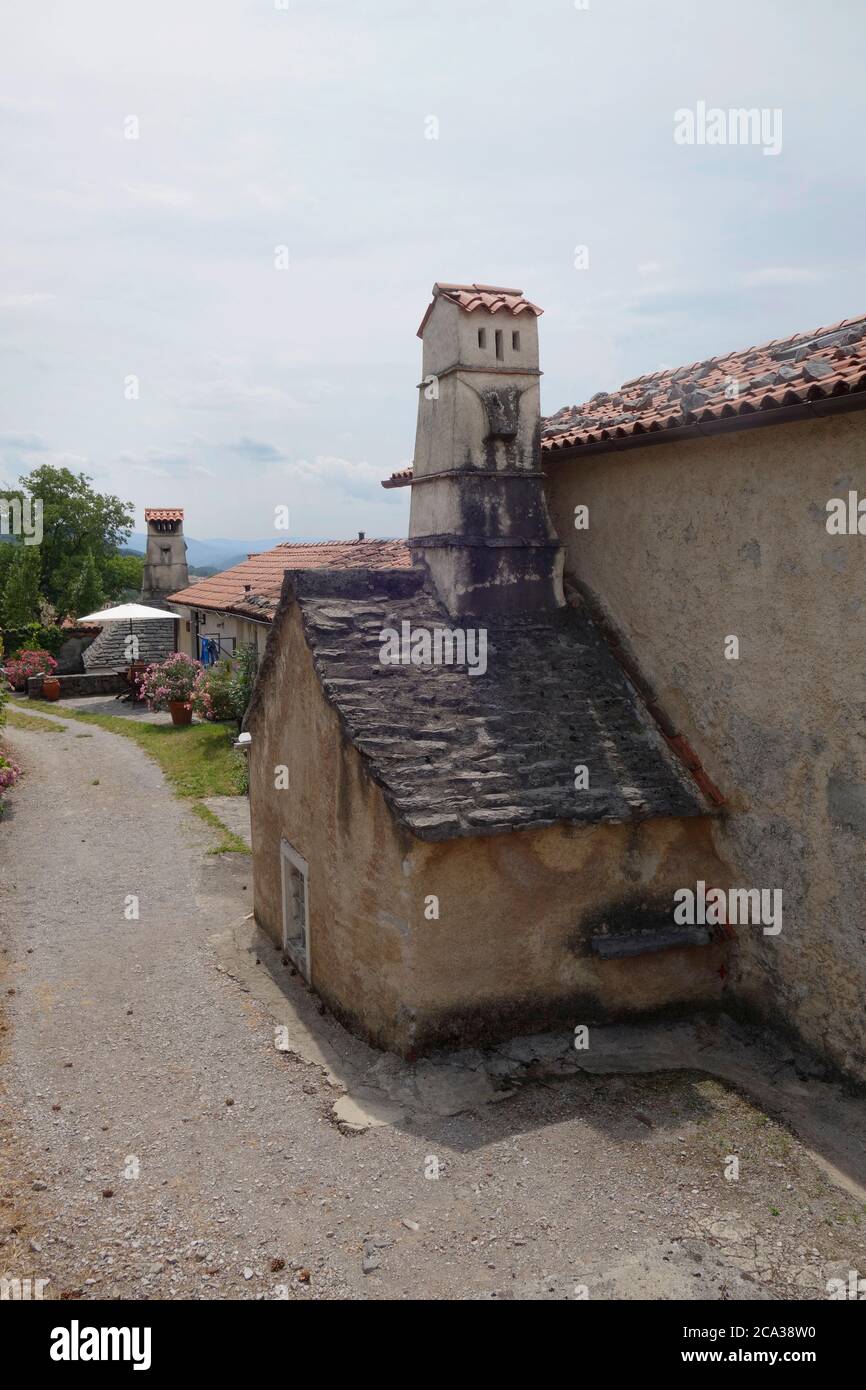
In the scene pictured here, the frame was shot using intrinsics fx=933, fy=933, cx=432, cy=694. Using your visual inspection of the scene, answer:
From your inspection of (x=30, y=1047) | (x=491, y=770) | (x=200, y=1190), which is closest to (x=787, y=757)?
(x=491, y=770)

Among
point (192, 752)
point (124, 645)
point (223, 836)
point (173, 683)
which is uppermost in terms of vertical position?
point (124, 645)

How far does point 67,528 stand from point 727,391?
4451 centimetres

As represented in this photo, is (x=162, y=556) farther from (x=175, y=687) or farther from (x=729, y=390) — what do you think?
(x=729, y=390)

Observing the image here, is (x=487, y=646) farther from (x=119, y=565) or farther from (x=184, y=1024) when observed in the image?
(x=119, y=565)

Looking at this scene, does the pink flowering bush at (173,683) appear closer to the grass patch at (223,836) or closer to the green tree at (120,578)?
the grass patch at (223,836)

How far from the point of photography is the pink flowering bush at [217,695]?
938 inches

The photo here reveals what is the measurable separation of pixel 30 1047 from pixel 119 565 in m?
48.3

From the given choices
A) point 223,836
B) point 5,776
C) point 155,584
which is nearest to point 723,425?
point 223,836

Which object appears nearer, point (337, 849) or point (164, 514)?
point (337, 849)

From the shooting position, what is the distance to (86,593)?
45.1 meters

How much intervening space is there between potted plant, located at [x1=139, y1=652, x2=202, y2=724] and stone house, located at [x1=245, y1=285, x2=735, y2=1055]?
49.6 feet

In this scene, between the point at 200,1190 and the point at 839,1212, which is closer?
the point at 839,1212

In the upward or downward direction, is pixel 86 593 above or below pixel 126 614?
above

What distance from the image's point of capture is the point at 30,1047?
9008 millimetres
